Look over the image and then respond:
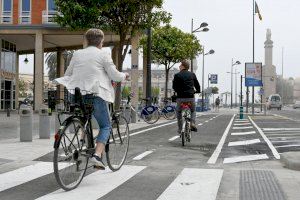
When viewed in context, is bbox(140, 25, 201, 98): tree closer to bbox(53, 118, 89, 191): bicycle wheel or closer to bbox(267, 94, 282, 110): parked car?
bbox(53, 118, 89, 191): bicycle wheel

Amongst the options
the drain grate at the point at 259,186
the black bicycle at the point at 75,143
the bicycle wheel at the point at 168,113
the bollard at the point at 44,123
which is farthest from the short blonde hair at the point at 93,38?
the bicycle wheel at the point at 168,113

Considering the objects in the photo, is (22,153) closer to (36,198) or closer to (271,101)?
(36,198)

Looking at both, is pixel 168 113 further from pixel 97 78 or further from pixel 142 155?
pixel 97 78

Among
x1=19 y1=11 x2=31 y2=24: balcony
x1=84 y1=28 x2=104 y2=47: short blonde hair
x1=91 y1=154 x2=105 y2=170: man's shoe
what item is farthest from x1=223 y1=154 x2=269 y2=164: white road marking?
x1=19 y1=11 x2=31 y2=24: balcony

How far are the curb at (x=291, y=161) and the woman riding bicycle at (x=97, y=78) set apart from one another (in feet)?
9.81

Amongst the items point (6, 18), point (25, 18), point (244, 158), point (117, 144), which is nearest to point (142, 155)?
point (117, 144)

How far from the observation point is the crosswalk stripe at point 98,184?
481 cm

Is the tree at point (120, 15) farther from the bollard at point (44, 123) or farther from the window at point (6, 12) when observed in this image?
the window at point (6, 12)

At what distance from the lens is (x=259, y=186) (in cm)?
551

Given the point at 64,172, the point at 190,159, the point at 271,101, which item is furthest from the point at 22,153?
the point at 271,101

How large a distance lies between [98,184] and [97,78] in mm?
1263

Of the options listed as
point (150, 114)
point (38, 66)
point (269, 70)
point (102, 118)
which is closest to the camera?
point (102, 118)

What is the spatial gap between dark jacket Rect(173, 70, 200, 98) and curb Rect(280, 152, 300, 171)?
315 cm

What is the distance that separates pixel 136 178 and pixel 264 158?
3265 millimetres
